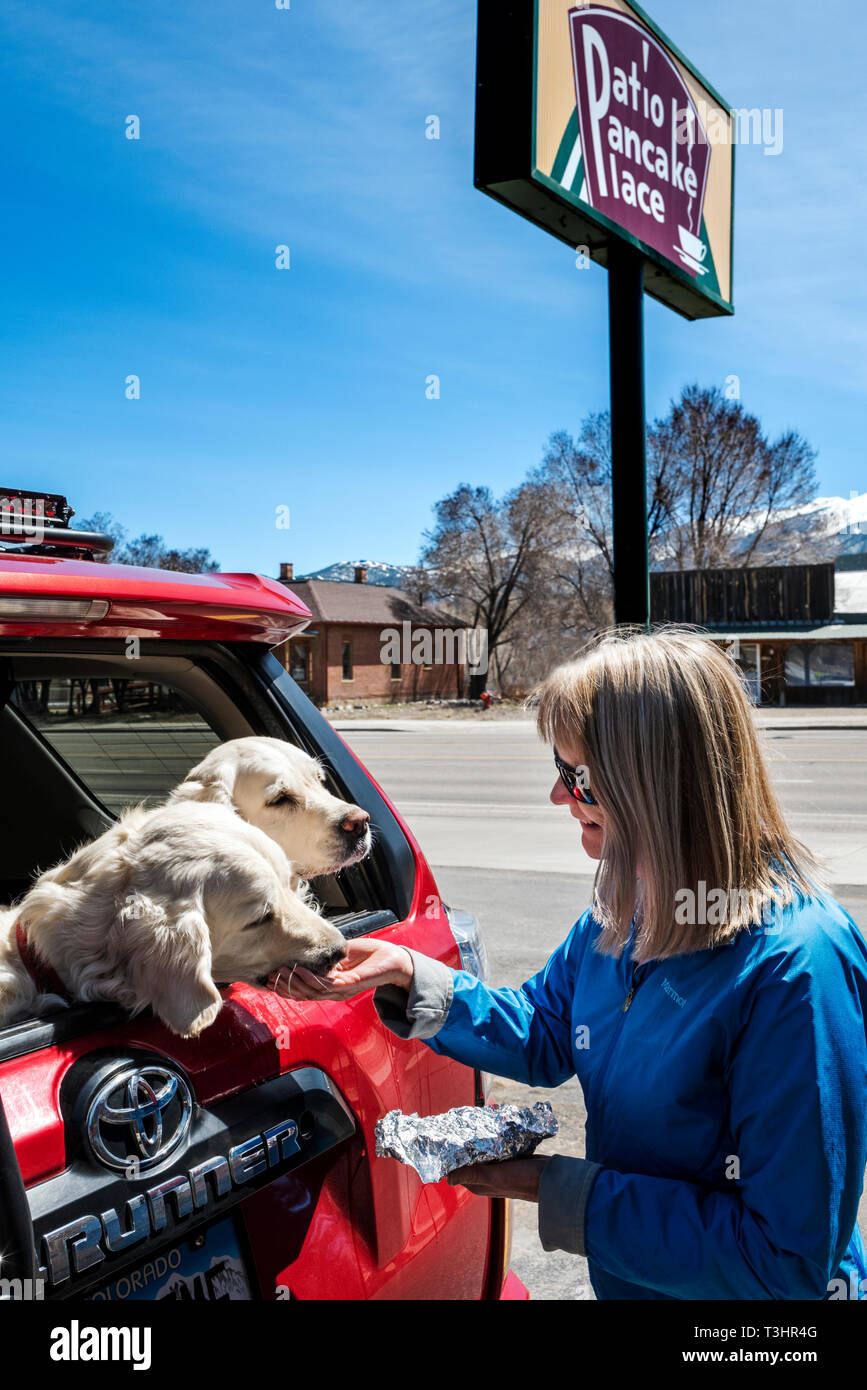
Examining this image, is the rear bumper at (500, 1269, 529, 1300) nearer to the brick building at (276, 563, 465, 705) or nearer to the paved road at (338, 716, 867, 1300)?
the paved road at (338, 716, 867, 1300)

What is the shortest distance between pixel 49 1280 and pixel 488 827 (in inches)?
463

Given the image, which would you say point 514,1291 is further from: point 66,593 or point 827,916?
point 66,593

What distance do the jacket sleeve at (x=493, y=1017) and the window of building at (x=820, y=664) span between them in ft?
143

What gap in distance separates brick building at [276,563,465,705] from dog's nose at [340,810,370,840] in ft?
159

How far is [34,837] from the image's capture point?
3506 mm

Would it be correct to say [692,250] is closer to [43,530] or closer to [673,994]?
[43,530]

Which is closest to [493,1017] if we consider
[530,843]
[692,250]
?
[692,250]

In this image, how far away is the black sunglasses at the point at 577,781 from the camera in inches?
74.8

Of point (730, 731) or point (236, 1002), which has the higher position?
point (730, 731)

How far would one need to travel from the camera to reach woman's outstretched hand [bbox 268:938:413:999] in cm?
188

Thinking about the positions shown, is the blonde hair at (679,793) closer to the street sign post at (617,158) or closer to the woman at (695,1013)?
the woman at (695,1013)

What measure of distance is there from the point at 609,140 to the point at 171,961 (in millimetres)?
8243

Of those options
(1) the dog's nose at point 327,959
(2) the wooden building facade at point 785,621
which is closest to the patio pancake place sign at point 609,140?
(1) the dog's nose at point 327,959

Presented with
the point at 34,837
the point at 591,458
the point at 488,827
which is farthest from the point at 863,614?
the point at 34,837
